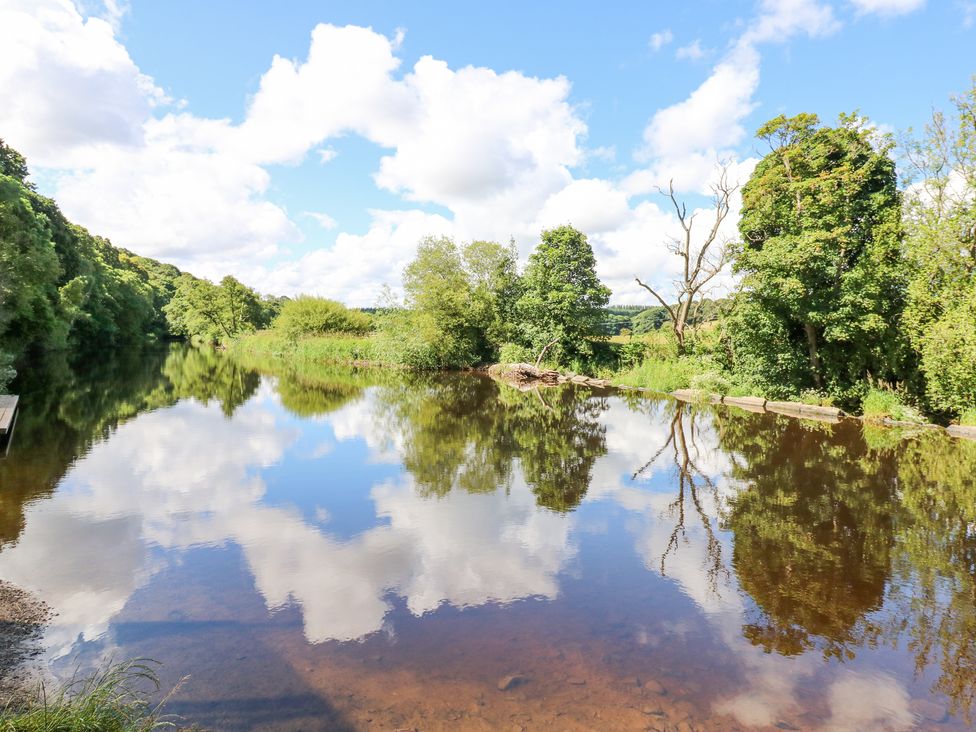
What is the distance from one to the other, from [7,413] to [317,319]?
33.1m

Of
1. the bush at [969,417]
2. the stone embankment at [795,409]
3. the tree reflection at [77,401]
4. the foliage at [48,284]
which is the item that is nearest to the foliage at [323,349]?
the tree reflection at [77,401]

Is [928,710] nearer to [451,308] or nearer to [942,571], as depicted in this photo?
[942,571]

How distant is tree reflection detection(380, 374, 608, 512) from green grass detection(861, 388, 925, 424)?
7.99 metres

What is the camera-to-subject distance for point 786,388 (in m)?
18.8

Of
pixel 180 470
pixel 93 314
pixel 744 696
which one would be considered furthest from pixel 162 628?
pixel 93 314

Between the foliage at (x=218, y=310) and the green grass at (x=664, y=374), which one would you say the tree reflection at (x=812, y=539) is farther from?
the foliage at (x=218, y=310)

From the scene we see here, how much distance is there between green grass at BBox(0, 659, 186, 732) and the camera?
3014 millimetres

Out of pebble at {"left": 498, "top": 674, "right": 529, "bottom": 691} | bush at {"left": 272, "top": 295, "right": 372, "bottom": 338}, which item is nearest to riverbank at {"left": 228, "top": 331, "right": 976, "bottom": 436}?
bush at {"left": 272, "top": 295, "right": 372, "bottom": 338}

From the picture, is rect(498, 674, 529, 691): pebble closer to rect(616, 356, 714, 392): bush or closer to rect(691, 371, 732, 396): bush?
rect(691, 371, 732, 396): bush

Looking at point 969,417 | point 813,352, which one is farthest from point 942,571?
point 813,352

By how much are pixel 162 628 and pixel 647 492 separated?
24.0ft

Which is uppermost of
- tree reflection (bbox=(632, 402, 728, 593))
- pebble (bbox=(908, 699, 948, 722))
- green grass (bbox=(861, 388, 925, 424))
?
green grass (bbox=(861, 388, 925, 424))

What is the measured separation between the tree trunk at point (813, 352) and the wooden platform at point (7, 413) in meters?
21.8

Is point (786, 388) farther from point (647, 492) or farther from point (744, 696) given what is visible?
point (744, 696)
